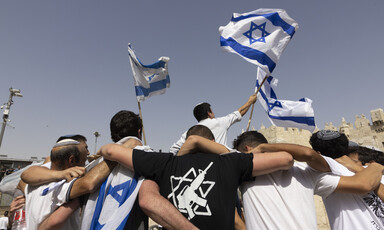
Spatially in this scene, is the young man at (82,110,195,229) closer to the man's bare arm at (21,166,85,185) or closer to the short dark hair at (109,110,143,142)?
the man's bare arm at (21,166,85,185)

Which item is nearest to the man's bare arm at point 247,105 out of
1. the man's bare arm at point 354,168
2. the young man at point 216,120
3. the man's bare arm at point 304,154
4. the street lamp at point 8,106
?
the young man at point 216,120

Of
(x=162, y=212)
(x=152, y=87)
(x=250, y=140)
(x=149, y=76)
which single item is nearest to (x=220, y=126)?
→ (x=250, y=140)

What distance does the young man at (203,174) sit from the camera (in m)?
1.46

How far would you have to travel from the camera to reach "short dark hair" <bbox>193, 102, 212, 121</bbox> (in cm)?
330

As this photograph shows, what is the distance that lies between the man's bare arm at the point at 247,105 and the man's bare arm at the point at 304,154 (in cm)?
201

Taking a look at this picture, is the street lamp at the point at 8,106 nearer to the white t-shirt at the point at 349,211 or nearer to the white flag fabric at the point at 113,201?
the white flag fabric at the point at 113,201

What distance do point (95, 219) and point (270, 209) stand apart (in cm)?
128

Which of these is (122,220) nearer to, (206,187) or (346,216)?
(206,187)

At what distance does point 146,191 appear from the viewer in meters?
1.48

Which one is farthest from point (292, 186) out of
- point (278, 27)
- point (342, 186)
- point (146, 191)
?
point (278, 27)

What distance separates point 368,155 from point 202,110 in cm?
215

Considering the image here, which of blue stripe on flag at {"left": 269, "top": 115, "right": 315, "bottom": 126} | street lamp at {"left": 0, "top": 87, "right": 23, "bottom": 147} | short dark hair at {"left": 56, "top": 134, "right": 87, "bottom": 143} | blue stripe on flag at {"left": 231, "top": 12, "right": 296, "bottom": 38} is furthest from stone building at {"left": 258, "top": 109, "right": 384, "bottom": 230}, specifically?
street lamp at {"left": 0, "top": 87, "right": 23, "bottom": 147}

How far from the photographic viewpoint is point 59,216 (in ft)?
5.32

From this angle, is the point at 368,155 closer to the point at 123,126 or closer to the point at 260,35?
the point at 123,126
